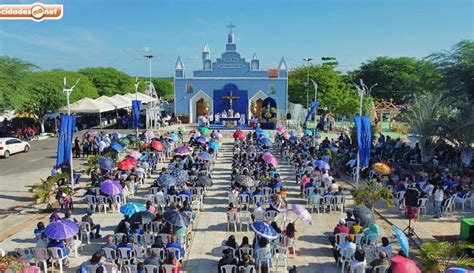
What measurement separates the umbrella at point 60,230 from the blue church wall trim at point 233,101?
3406cm

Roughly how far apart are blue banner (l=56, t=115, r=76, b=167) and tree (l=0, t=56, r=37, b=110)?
49.0 feet

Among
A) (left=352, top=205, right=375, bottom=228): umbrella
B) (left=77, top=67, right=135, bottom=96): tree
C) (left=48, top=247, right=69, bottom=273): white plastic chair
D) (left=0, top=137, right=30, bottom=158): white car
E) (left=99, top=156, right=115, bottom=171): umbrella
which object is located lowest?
(left=48, top=247, right=69, bottom=273): white plastic chair

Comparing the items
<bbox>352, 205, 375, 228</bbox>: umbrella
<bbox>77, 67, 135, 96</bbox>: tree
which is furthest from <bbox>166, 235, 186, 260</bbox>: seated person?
<bbox>77, 67, 135, 96</bbox>: tree

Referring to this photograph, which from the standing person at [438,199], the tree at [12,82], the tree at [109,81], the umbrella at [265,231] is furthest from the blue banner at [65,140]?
the tree at [109,81]

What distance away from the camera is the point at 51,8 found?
55.0 ft

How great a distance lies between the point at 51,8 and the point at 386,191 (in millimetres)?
14204

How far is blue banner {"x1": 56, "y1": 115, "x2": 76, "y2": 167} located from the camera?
51.7 feet

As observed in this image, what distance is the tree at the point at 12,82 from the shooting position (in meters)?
28.9

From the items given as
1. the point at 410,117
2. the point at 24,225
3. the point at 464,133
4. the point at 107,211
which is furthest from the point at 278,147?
the point at 24,225

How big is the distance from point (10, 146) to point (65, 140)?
1214cm

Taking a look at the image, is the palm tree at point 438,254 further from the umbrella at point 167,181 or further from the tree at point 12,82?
the tree at point 12,82

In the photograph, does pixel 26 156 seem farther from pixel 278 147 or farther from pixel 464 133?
pixel 464 133

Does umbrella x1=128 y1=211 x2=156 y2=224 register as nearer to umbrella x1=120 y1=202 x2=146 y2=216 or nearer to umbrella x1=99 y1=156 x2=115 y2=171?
umbrella x1=120 y1=202 x2=146 y2=216

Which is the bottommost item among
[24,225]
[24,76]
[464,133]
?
[24,225]
